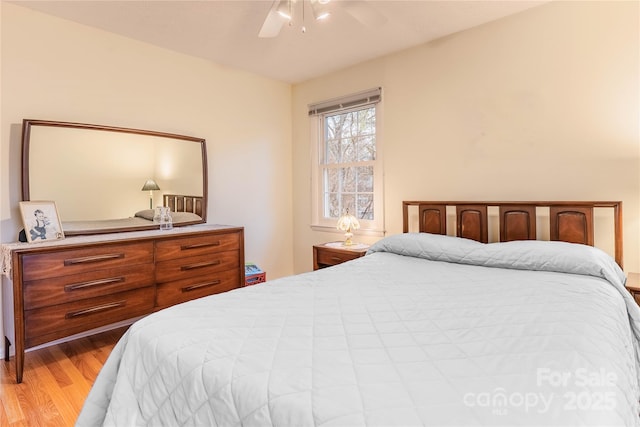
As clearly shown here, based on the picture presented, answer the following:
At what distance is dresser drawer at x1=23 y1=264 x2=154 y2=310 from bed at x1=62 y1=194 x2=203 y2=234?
45 centimetres

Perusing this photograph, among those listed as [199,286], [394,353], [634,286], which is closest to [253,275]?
[199,286]

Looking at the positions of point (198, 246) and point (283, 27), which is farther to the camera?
point (198, 246)

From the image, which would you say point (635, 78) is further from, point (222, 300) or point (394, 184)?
point (222, 300)

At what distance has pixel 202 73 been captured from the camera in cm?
340

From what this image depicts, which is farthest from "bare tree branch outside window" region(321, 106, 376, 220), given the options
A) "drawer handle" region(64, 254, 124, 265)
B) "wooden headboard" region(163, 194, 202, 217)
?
"drawer handle" region(64, 254, 124, 265)

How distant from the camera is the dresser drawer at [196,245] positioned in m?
2.69

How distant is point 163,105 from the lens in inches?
124

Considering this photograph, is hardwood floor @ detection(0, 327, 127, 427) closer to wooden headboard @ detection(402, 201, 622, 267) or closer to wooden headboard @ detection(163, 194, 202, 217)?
wooden headboard @ detection(163, 194, 202, 217)

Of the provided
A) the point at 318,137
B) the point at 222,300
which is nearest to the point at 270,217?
the point at 318,137

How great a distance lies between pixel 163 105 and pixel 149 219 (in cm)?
102

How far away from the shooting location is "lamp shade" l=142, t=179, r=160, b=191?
116 inches

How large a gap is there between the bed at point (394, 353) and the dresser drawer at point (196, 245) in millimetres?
1309

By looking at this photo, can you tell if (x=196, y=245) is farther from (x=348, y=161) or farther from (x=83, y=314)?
(x=348, y=161)

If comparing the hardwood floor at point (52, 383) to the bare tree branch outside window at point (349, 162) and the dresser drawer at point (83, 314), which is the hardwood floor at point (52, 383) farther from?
the bare tree branch outside window at point (349, 162)
